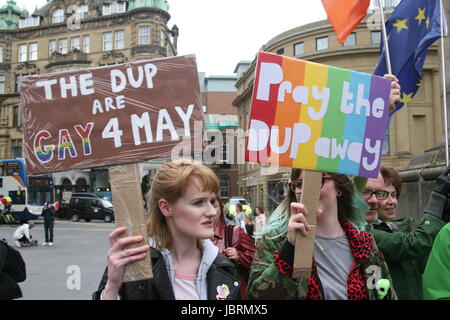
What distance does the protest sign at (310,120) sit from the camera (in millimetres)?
2012

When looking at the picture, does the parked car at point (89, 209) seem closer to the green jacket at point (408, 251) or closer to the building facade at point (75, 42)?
the building facade at point (75, 42)

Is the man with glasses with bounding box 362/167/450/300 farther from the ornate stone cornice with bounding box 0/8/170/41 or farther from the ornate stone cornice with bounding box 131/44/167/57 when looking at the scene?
the ornate stone cornice with bounding box 0/8/170/41

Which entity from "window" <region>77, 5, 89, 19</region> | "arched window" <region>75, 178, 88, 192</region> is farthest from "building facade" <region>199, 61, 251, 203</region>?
"arched window" <region>75, 178, 88, 192</region>

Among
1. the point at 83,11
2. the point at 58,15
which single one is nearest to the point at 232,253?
the point at 83,11

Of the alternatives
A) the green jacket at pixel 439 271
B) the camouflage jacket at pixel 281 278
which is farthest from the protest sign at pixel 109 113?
the green jacket at pixel 439 271

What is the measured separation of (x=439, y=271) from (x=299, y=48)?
115 ft

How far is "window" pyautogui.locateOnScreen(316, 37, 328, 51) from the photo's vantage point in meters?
33.8

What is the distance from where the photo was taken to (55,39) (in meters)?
47.0

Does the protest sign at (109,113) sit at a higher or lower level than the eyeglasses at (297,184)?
higher

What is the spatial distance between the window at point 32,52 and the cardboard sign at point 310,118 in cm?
5287

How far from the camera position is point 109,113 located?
208 centimetres

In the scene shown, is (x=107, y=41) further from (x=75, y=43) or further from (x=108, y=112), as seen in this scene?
(x=108, y=112)
